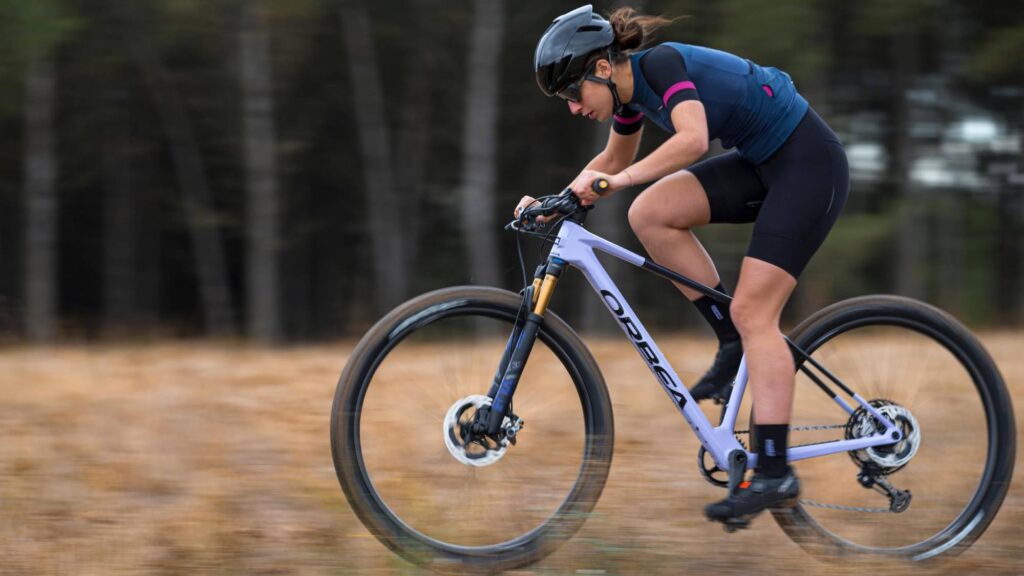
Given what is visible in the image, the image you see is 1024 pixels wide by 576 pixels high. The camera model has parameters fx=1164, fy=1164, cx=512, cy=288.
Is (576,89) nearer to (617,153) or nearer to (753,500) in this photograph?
(617,153)

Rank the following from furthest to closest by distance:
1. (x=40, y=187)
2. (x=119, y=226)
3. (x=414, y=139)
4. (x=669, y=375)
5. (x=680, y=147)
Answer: (x=119, y=226)
(x=414, y=139)
(x=40, y=187)
(x=669, y=375)
(x=680, y=147)

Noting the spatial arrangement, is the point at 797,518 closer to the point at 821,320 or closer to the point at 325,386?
the point at 821,320

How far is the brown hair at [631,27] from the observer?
3758 millimetres

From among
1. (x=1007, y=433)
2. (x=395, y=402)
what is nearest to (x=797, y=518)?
(x=1007, y=433)

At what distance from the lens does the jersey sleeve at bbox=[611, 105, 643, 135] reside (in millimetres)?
3942

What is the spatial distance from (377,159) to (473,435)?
20.7 metres

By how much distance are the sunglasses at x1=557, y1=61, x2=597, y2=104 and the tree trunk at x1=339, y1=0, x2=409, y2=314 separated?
1907 cm

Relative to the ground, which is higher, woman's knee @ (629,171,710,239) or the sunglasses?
the sunglasses

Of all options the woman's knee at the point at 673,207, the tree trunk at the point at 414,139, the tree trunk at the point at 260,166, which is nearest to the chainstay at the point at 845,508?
the woman's knee at the point at 673,207

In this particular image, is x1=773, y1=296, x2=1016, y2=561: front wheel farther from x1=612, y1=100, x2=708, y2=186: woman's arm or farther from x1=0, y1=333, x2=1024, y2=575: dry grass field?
x1=612, y1=100, x2=708, y2=186: woman's arm

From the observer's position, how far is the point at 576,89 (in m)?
3.75

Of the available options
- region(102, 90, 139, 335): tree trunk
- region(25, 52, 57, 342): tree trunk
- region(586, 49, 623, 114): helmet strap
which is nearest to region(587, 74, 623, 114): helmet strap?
region(586, 49, 623, 114): helmet strap

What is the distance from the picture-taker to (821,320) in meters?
4.04

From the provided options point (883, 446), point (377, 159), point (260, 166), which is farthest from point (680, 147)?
point (377, 159)
